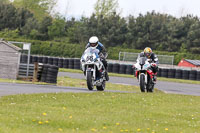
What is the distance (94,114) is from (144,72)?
25.0 ft

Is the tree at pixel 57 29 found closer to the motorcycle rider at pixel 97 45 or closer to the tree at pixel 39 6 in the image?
the tree at pixel 39 6

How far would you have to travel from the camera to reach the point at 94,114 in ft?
34.0

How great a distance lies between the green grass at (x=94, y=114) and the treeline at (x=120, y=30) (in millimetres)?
52339

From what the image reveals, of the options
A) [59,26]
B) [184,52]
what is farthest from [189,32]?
[59,26]

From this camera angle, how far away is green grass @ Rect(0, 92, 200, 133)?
8.66 metres

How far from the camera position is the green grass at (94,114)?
28.4 feet

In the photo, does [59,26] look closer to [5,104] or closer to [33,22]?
[33,22]

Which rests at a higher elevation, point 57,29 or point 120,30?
point 57,29

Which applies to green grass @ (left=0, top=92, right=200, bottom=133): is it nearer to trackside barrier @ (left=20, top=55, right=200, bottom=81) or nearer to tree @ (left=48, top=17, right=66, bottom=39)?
trackside barrier @ (left=20, top=55, right=200, bottom=81)

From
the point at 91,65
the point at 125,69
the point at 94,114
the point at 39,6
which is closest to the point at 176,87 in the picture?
the point at 125,69

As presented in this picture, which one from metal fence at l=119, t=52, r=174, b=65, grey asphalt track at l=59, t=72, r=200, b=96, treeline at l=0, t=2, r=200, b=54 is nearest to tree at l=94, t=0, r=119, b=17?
treeline at l=0, t=2, r=200, b=54

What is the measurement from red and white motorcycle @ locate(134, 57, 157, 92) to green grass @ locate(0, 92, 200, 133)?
11.3 feet

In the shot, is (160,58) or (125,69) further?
(160,58)

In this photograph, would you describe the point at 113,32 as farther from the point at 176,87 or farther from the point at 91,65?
the point at 91,65
